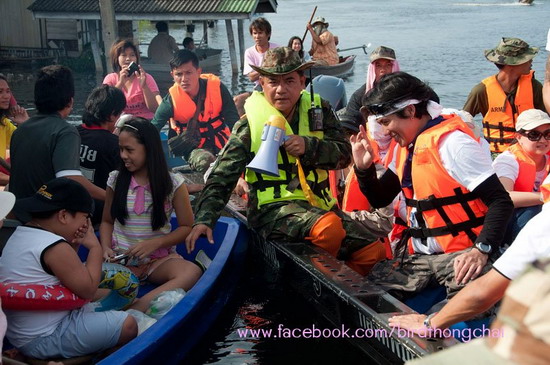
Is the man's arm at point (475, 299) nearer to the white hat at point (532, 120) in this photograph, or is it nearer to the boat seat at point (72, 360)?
the boat seat at point (72, 360)

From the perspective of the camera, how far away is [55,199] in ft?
12.9

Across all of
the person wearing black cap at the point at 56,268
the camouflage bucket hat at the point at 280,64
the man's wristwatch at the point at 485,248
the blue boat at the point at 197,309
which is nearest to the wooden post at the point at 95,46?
the blue boat at the point at 197,309

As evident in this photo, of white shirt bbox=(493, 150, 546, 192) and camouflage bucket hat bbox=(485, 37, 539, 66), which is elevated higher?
camouflage bucket hat bbox=(485, 37, 539, 66)

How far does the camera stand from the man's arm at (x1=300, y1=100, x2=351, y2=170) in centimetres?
513

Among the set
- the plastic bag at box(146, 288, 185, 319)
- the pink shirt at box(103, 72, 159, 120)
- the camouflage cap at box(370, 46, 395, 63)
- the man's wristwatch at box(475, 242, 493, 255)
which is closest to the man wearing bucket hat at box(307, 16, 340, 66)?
the pink shirt at box(103, 72, 159, 120)

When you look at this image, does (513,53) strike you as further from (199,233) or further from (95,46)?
(95,46)

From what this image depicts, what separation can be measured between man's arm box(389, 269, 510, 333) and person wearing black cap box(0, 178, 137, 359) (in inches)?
69.7

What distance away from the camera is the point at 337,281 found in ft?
15.4

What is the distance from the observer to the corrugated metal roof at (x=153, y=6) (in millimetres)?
19188

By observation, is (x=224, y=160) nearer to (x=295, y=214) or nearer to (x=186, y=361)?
(x=295, y=214)

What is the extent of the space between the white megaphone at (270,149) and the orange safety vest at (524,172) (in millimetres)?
1694

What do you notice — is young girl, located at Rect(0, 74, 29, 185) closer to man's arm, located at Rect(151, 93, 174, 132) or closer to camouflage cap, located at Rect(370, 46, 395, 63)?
man's arm, located at Rect(151, 93, 174, 132)

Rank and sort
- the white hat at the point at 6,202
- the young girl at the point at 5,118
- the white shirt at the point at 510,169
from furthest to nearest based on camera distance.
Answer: the young girl at the point at 5,118, the white shirt at the point at 510,169, the white hat at the point at 6,202

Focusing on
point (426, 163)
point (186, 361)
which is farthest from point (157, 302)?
point (426, 163)
